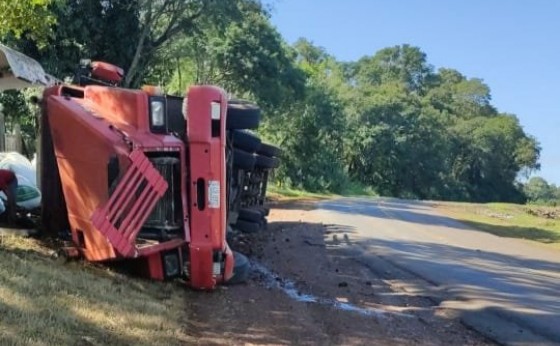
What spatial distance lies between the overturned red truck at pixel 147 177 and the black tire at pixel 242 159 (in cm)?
194

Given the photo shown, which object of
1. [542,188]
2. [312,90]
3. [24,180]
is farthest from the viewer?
[542,188]

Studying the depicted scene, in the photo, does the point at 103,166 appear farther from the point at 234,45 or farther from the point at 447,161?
the point at 447,161

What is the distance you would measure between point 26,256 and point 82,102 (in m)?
1.60

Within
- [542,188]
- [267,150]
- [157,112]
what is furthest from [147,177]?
[542,188]

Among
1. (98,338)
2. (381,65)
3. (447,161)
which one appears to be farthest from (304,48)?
(98,338)

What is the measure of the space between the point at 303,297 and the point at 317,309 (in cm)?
62

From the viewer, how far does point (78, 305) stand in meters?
5.08

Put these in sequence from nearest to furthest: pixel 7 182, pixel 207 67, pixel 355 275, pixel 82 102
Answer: pixel 82 102, pixel 7 182, pixel 355 275, pixel 207 67

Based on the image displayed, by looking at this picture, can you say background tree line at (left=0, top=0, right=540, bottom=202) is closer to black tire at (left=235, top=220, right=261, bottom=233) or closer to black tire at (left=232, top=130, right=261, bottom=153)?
black tire at (left=232, top=130, right=261, bottom=153)

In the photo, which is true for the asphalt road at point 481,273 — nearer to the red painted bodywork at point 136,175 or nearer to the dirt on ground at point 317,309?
the dirt on ground at point 317,309

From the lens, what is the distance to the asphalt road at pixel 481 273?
7.10m

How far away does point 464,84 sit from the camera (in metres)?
102

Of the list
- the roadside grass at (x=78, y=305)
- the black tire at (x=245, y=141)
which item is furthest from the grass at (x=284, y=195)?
the roadside grass at (x=78, y=305)

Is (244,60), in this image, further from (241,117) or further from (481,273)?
(241,117)
